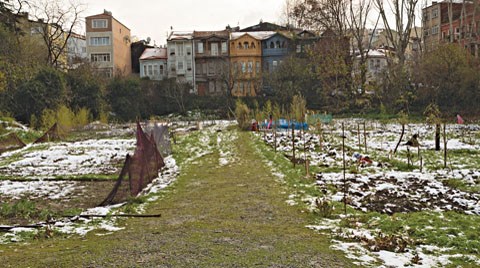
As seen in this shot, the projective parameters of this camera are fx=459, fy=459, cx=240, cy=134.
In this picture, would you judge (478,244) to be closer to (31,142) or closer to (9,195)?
(9,195)

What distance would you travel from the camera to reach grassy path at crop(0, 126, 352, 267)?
16.7 feet

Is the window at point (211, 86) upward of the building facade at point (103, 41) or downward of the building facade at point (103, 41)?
downward

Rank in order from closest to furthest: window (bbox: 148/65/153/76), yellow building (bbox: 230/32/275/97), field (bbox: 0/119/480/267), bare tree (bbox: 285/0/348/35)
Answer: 1. field (bbox: 0/119/480/267)
2. bare tree (bbox: 285/0/348/35)
3. yellow building (bbox: 230/32/275/97)
4. window (bbox: 148/65/153/76)

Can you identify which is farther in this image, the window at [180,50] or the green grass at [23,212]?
the window at [180,50]

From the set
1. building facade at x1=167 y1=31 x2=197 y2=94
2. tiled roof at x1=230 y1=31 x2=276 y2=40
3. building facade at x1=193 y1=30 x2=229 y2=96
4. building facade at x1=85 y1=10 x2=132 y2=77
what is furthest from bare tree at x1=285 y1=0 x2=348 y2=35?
building facade at x1=85 y1=10 x2=132 y2=77

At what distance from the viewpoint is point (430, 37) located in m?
64.6

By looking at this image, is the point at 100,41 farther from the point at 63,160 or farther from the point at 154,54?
the point at 63,160

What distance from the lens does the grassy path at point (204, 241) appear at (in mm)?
5102

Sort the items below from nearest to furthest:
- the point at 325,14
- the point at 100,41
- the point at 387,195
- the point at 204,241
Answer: the point at 204,241 → the point at 387,195 → the point at 325,14 → the point at 100,41

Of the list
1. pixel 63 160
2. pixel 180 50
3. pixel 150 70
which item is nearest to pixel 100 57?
pixel 150 70

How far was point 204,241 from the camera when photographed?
19.4ft

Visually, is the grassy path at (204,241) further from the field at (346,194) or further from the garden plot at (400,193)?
the garden plot at (400,193)

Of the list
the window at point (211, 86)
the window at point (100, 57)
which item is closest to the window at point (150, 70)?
the window at point (100, 57)

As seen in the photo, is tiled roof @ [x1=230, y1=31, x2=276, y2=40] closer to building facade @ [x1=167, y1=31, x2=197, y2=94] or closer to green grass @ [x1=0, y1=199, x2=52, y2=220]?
building facade @ [x1=167, y1=31, x2=197, y2=94]
